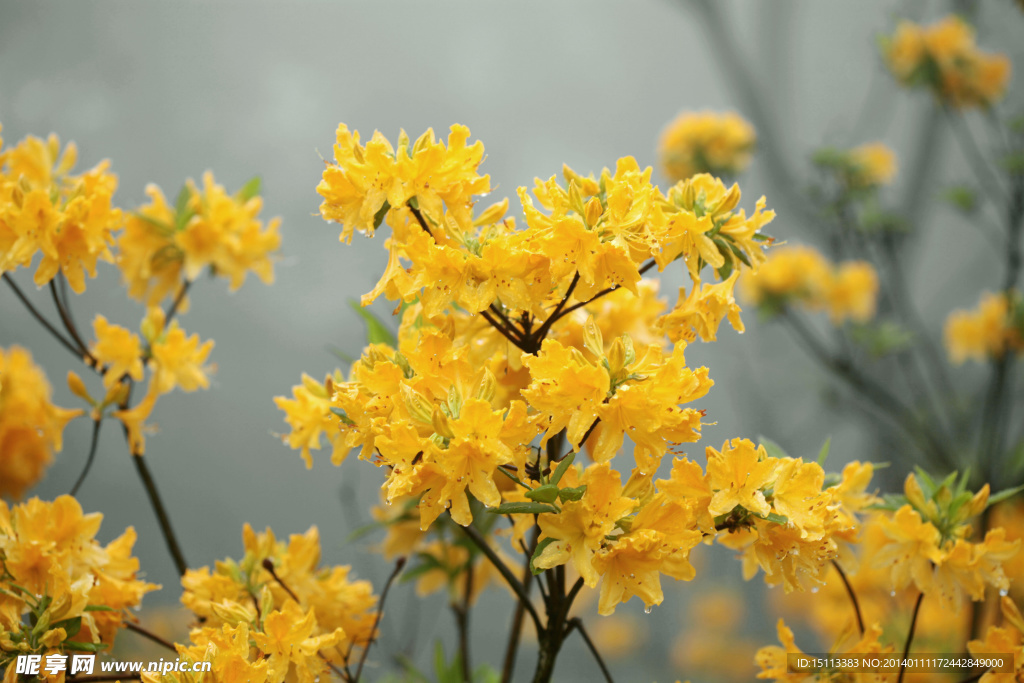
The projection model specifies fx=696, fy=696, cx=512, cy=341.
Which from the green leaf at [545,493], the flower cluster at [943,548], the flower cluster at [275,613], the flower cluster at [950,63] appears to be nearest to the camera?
the green leaf at [545,493]

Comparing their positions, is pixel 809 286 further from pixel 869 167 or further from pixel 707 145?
pixel 707 145

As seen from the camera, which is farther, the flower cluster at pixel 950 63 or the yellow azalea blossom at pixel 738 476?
the flower cluster at pixel 950 63

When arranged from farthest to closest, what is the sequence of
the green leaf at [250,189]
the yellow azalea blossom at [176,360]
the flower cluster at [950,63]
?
the flower cluster at [950,63] < the green leaf at [250,189] < the yellow azalea blossom at [176,360]

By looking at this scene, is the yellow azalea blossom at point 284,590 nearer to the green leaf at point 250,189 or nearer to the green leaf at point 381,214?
the green leaf at point 381,214

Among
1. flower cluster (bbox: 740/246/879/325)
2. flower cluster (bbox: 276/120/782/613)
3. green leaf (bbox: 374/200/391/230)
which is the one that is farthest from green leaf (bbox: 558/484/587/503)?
flower cluster (bbox: 740/246/879/325)

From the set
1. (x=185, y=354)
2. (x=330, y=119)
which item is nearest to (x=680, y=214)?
(x=185, y=354)

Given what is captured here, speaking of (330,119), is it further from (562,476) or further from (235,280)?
(562,476)

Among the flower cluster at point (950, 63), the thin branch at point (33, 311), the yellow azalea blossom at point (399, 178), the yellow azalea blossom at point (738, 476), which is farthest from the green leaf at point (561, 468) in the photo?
the flower cluster at point (950, 63)
